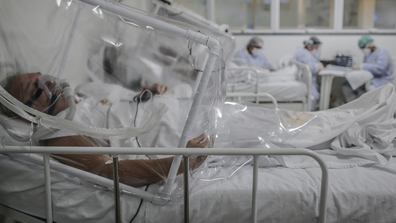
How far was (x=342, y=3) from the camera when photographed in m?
4.24

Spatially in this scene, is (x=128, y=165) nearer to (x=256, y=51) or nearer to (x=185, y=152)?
(x=185, y=152)

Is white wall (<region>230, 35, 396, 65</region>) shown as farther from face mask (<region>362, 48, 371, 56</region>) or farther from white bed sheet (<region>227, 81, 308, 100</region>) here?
white bed sheet (<region>227, 81, 308, 100</region>)

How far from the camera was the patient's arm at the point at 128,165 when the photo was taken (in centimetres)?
84

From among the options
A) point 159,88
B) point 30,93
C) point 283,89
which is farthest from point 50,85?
point 283,89

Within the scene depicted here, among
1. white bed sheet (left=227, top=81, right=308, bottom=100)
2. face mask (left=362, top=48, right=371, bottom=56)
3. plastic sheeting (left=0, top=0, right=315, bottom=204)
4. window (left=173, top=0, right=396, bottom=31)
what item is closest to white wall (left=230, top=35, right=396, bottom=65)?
window (left=173, top=0, right=396, bottom=31)

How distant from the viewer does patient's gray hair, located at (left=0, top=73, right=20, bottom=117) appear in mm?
803

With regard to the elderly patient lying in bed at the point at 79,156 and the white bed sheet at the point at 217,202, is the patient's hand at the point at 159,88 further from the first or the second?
the white bed sheet at the point at 217,202

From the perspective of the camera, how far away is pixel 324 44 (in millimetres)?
4312

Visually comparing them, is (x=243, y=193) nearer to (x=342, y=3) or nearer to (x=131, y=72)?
(x=131, y=72)

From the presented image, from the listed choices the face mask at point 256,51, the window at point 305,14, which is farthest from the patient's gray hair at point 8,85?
the window at point 305,14

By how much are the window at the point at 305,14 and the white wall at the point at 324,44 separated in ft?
0.70

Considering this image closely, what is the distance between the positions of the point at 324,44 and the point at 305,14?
0.54 metres

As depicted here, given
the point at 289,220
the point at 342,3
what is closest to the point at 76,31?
the point at 289,220

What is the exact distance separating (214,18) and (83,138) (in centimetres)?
384
